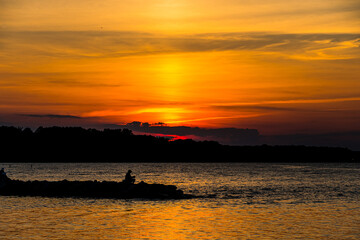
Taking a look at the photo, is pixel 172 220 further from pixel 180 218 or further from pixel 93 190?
pixel 93 190

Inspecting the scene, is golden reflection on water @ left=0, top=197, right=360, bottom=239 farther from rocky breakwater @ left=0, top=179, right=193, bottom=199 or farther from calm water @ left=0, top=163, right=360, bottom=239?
rocky breakwater @ left=0, top=179, right=193, bottom=199

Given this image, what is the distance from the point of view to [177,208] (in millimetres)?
42812

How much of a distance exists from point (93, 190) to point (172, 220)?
71.2ft

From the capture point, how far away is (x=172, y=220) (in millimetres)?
35500

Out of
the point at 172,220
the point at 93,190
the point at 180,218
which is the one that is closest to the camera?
the point at 172,220

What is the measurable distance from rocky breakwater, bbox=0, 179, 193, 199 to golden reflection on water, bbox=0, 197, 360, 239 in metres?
4.47

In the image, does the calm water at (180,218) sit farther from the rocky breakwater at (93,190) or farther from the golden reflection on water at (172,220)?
the rocky breakwater at (93,190)

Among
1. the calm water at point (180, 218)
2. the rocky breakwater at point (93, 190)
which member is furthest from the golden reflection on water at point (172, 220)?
the rocky breakwater at point (93, 190)

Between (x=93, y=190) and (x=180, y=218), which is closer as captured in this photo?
(x=180, y=218)

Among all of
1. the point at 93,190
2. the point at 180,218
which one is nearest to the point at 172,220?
the point at 180,218

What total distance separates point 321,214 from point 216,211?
28.5 ft

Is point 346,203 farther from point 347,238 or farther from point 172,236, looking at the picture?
point 172,236

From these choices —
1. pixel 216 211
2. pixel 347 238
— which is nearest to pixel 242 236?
pixel 347 238

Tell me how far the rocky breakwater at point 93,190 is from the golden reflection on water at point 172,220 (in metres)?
4.47
